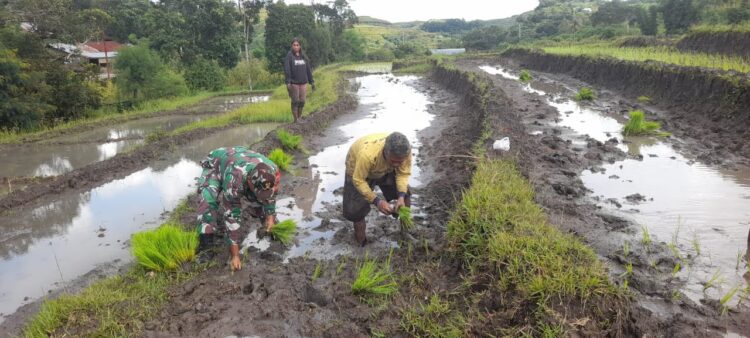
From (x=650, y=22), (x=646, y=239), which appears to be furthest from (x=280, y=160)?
(x=650, y=22)

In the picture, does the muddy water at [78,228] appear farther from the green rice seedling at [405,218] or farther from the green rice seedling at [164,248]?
the green rice seedling at [405,218]

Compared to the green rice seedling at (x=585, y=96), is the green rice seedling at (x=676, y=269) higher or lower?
lower

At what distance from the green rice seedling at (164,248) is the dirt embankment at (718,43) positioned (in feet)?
62.1

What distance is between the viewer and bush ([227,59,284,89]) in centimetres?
2578

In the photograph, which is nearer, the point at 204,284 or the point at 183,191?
the point at 204,284

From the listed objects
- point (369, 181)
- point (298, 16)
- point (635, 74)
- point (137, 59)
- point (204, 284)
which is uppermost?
point (298, 16)

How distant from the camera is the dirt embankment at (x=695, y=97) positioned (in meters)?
7.61

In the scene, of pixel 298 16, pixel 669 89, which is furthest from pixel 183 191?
pixel 298 16

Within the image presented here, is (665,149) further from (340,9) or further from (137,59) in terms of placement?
(340,9)

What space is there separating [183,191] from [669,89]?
1117cm

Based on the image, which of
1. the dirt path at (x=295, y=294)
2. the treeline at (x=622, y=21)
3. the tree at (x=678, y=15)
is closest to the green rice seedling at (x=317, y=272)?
the dirt path at (x=295, y=294)

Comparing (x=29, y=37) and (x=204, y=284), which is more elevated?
(x=29, y=37)

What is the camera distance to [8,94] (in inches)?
477

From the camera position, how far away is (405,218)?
13.7ft
